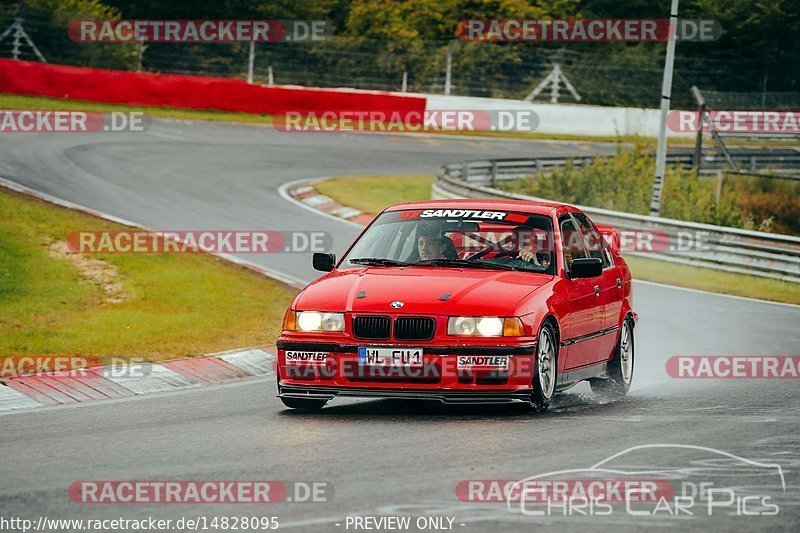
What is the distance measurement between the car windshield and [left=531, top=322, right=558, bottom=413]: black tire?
0.73 metres

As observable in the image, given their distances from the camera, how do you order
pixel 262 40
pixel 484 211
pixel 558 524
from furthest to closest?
pixel 262 40 < pixel 484 211 < pixel 558 524

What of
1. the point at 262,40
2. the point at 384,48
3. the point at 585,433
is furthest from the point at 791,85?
the point at 585,433

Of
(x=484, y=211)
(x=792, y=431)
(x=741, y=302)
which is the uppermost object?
(x=484, y=211)

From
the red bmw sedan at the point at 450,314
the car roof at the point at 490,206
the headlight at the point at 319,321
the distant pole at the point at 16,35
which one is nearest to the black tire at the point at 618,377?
the red bmw sedan at the point at 450,314

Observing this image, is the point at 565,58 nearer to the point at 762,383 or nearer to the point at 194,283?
the point at 194,283

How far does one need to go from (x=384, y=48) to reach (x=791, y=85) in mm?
16208

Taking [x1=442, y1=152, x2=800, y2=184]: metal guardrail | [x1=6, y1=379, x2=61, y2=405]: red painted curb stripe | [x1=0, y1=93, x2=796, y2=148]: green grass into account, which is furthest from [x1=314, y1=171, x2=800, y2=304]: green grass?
[x1=6, y1=379, x2=61, y2=405]: red painted curb stripe

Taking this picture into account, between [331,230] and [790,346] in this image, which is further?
[331,230]

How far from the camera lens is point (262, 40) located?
164 ft

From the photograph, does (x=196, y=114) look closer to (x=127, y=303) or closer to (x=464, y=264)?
(x=127, y=303)

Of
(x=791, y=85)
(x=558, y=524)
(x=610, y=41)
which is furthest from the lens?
(x=610, y=41)

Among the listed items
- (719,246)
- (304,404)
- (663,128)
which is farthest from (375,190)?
(304,404)

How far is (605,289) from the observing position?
10.7m

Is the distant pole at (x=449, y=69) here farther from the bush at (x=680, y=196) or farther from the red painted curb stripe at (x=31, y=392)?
the red painted curb stripe at (x=31, y=392)
